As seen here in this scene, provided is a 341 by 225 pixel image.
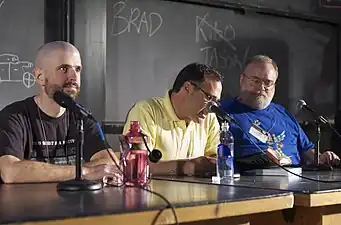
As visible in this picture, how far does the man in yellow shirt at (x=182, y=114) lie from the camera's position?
2615 millimetres

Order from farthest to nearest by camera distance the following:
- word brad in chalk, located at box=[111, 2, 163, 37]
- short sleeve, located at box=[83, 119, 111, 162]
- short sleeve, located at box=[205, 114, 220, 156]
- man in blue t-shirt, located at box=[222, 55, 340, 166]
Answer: word brad in chalk, located at box=[111, 2, 163, 37], man in blue t-shirt, located at box=[222, 55, 340, 166], short sleeve, located at box=[205, 114, 220, 156], short sleeve, located at box=[83, 119, 111, 162]

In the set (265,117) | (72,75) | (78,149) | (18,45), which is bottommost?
(78,149)

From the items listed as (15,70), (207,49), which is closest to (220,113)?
(15,70)

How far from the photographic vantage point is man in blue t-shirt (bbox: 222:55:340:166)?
118 inches

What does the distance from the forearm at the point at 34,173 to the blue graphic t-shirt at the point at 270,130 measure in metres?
1.05

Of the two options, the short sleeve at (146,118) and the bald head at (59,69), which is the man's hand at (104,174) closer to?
the bald head at (59,69)

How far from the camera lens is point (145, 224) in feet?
4.63

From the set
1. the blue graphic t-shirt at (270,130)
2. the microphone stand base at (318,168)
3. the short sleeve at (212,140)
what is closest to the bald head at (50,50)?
the short sleeve at (212,140)

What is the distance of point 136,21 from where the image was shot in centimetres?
342

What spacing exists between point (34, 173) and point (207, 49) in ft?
6.39

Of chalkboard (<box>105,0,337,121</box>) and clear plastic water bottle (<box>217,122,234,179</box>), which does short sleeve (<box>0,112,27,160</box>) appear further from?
chalkboard (<box>105,0,337,121</box>)

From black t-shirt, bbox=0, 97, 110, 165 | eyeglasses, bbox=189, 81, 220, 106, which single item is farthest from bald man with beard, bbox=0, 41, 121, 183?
eyeglasses, bbox=189, 81, 220, 106

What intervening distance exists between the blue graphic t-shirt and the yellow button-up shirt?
0.16 meters

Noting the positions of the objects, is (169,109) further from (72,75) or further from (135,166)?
(135,166)
